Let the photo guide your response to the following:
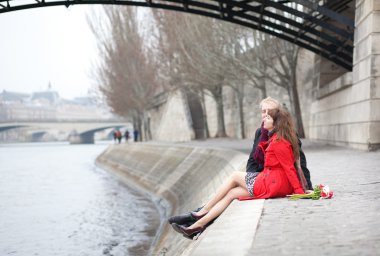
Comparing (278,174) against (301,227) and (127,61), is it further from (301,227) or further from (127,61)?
(127,61)

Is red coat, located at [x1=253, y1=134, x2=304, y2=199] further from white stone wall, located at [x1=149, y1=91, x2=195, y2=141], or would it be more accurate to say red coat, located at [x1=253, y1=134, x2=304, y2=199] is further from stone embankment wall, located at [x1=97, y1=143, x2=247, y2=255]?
white stone wall, located at [x1=149, y1=91, x2=195, y2=141]

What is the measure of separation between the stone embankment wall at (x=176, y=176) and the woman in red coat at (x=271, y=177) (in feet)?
4.47

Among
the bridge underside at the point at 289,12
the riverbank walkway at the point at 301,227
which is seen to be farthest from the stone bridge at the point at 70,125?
the riverbank walkway at the point at 301,227

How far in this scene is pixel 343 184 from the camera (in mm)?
8203

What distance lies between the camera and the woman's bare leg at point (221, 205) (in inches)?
264

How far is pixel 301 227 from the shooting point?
16.4ft

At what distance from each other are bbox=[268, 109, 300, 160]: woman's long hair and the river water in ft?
22.8

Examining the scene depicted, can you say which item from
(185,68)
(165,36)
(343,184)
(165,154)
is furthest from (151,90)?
(343,184)

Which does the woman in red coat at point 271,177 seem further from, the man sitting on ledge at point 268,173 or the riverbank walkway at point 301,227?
the riverbank walkway at point 301,227

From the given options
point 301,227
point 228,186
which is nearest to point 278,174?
point 228,186

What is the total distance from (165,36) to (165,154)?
10471 millimetres

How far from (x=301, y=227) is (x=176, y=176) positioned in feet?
58.4

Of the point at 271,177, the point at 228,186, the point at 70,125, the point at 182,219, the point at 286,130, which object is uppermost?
the point at 286,130

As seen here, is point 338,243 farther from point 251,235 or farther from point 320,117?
point 320,117
